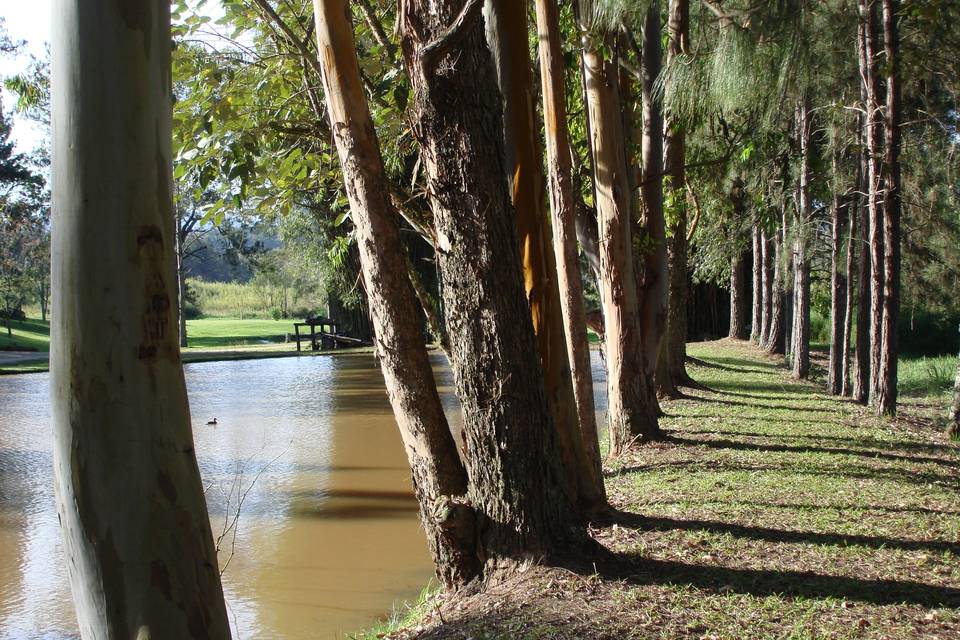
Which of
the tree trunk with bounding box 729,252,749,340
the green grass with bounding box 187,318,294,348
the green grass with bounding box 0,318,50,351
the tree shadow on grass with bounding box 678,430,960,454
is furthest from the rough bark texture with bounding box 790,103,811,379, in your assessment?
the green grass with bounding box 0,318,50,351

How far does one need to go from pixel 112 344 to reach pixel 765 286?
67.5 ft

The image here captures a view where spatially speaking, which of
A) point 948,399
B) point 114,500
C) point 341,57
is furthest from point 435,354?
point 114,500

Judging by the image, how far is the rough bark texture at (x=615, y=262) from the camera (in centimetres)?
834

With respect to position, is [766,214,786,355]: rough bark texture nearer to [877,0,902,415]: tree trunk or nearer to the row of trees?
the row of trees

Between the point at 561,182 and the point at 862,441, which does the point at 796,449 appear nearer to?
the point at 862,441

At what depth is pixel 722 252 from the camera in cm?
1908

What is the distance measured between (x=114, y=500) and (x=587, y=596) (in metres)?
2.69

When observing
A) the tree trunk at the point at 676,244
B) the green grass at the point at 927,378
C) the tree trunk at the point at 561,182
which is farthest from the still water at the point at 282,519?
the green grass at the point at 927,378

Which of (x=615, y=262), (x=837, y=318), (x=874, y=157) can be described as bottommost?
(x=837, y=318)

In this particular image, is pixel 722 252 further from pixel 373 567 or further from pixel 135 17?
pixel 135 17

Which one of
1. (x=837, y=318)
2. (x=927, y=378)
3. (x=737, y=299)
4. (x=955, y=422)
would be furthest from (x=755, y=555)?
(x=737, y=299)

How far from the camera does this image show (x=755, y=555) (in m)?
5.06

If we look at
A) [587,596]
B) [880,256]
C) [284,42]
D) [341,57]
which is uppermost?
[284,42]

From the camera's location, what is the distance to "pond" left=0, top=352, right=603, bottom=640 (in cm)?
623
